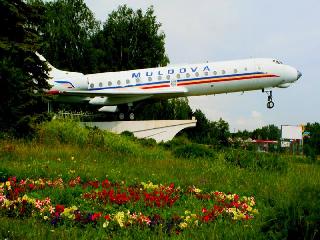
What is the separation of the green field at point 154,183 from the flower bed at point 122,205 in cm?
3

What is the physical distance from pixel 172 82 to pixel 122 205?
22.8 m

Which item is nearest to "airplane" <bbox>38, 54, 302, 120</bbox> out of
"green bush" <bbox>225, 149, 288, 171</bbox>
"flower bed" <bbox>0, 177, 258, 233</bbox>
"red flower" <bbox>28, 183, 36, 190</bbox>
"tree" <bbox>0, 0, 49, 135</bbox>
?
"tree" <bbox>0, 0, 49, 135</bbox>

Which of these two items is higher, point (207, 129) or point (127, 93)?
point (127, 93)

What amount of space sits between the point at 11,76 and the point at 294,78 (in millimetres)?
19939

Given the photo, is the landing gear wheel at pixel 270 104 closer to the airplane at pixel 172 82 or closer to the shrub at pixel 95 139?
the airplane at pixel 172 82

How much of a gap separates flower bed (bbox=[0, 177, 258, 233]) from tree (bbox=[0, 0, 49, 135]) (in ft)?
27.6

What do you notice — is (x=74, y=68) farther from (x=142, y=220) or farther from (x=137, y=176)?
(x=142, y=220)

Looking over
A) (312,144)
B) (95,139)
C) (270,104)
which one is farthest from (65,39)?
(95,139)

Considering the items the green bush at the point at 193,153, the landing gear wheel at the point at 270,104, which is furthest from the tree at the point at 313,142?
the green bush at the point at 193,153

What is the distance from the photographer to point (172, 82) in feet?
100

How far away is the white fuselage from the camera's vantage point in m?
30.2

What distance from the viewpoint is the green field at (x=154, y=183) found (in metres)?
5.53

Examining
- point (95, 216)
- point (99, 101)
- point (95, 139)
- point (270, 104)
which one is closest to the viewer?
point (95, 216)

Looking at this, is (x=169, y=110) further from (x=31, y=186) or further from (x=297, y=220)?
(x=297, y=220)
